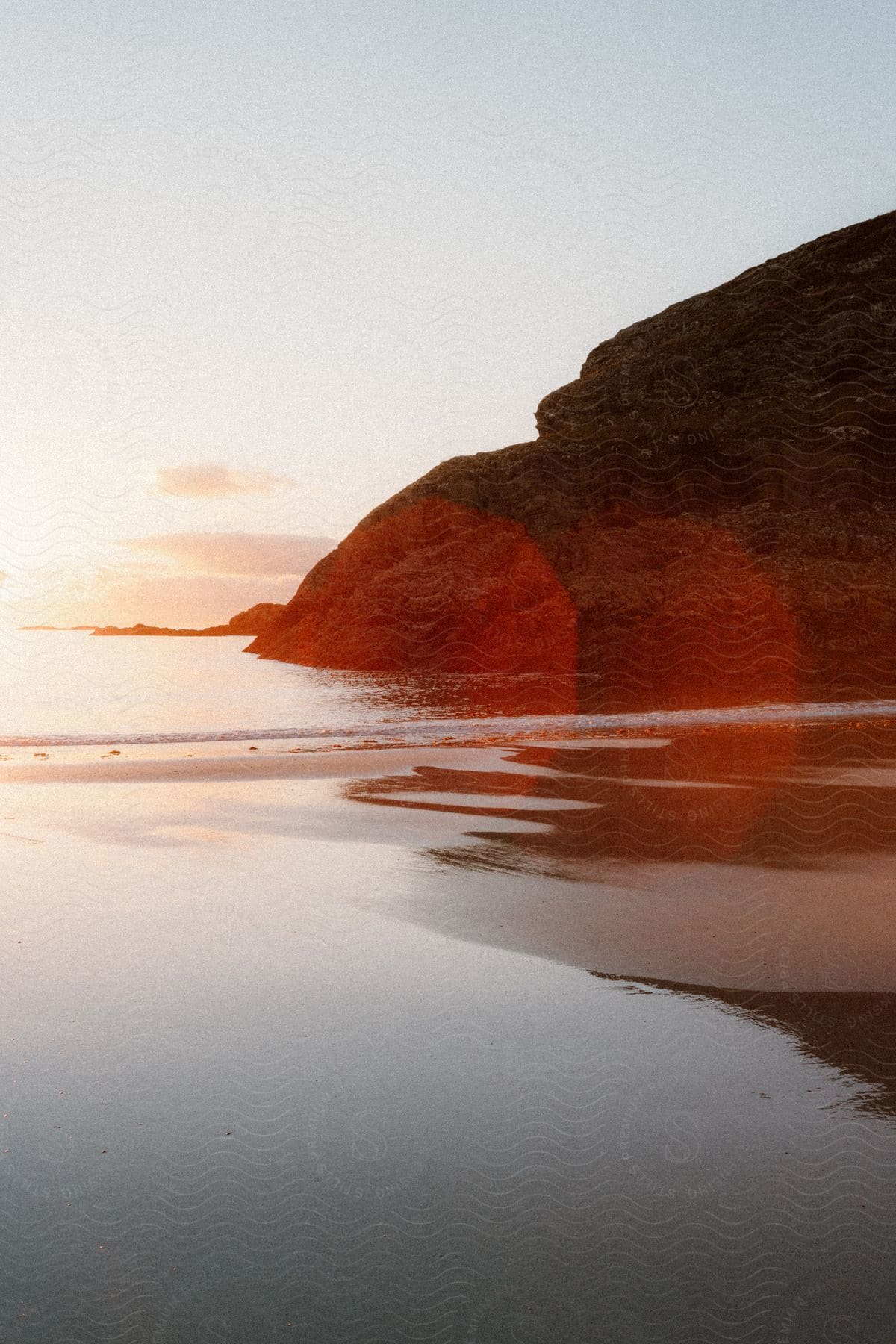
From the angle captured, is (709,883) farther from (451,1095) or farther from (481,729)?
(481,729)

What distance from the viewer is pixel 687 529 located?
170ft

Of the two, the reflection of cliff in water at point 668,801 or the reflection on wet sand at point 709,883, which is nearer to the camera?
the reflection on wet sand at point 709,883

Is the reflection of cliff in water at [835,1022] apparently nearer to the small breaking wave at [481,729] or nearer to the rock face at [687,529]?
the small breaking wave at [481,729]

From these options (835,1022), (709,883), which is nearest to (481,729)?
(709,883)

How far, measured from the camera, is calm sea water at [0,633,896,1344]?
3014 mm

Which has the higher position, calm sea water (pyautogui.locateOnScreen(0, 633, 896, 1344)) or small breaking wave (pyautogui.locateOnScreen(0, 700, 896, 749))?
small breaking wave (pyautogui.locateOnScreen(0, 700, 896, 749))

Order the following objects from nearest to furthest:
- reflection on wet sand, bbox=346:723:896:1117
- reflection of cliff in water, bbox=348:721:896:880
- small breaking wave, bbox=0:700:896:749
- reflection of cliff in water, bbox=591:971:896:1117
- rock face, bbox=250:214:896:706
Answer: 1. reflection of cliff in water, bbox=591:971:896:1117
2. reflection on wet sand, bbox=346:723:896:1117
3. reflection of cliff in water, bbox=348:721:896:880
4. small breaking wave, bbox=0:700:896:749
5. rock face, bbox=250:214:896:706

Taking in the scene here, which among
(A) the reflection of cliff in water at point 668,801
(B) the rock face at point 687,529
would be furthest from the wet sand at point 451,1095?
(B) the rock face at point 687,529

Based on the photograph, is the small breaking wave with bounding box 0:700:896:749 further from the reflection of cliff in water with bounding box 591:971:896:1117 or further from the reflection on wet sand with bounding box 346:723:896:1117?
the reflection of cliff in water with bounding box 591:971:896:1117

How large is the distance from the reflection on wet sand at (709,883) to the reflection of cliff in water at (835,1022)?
0.04 ft

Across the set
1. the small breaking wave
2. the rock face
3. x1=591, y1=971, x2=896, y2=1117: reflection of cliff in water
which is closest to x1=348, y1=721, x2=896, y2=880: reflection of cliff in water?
the small breaking wave

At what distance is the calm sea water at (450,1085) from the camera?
9.89 ft

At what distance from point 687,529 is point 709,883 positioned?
4594 centimetres

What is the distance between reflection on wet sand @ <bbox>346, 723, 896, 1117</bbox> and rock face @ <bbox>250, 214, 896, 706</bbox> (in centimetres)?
1766
